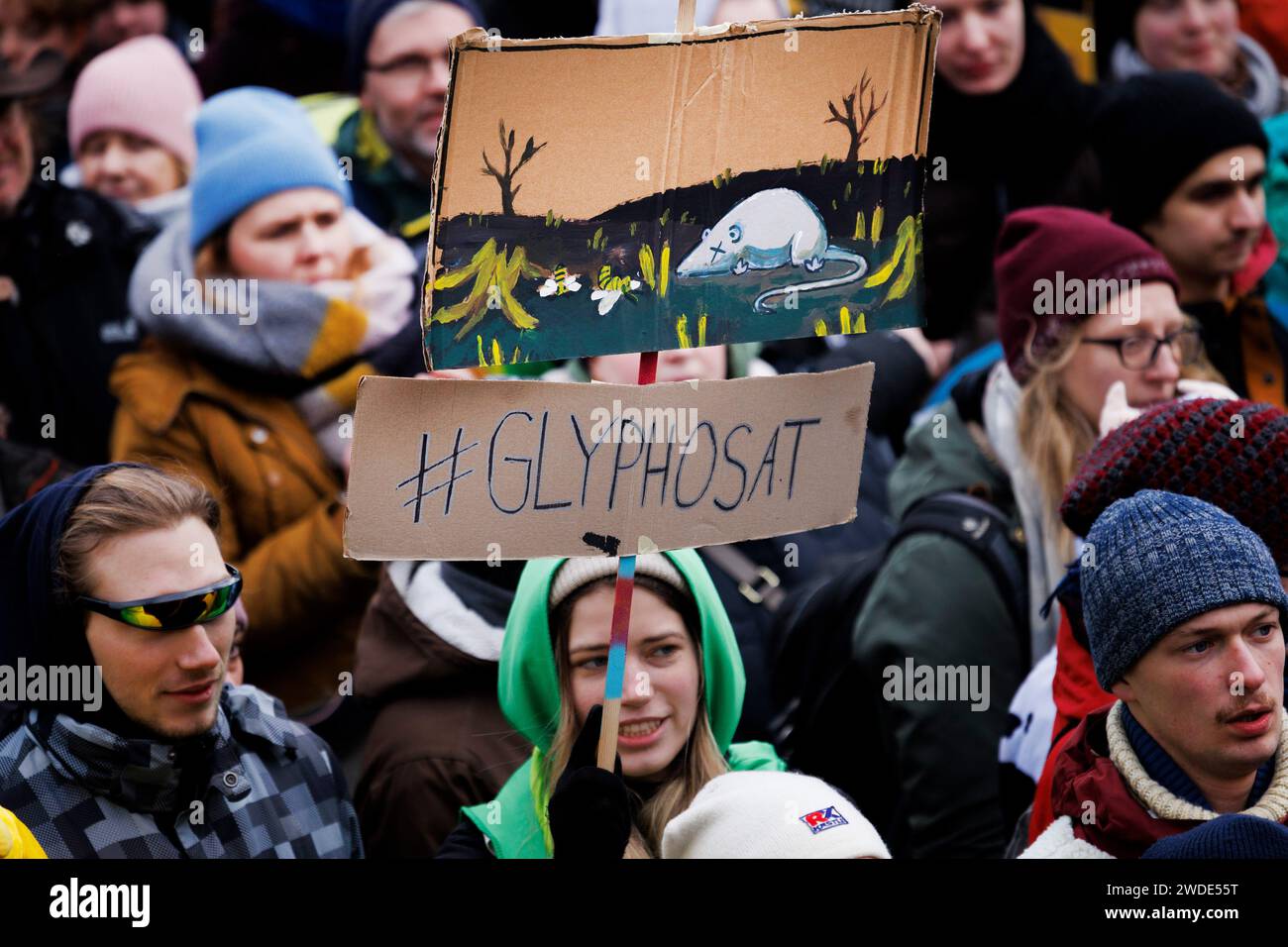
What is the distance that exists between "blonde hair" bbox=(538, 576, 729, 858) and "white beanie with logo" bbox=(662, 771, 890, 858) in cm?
21

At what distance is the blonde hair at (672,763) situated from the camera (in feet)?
10.9

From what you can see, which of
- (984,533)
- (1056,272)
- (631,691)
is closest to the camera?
(631,691)

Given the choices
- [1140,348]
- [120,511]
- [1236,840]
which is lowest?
[1236,840]

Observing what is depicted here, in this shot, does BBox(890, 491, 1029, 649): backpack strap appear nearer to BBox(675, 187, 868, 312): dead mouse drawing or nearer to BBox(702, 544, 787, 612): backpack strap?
BBox(702, 544, 787, 612): backpack strap

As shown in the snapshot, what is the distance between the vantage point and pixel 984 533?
13.9 feet

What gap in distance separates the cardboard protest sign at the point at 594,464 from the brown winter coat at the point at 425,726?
1042mm

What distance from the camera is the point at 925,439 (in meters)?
4.54

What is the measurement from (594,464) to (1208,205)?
2747 millimetres

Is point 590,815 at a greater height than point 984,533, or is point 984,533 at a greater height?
point 984,533

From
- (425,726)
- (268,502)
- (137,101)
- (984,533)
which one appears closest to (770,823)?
(425,726)

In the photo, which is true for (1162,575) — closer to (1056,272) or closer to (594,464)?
(594,464)
